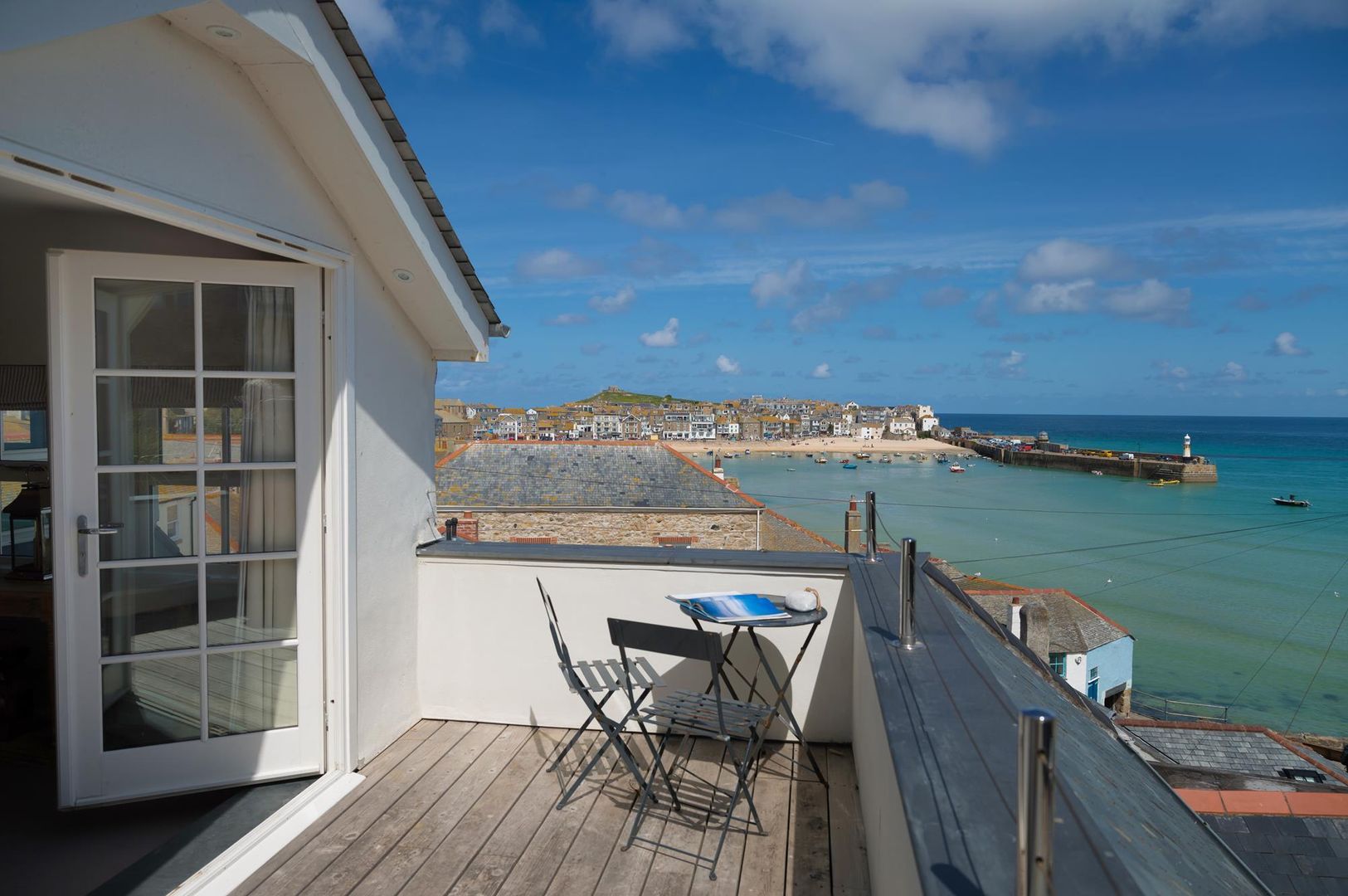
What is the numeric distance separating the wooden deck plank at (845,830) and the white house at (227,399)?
5.96 feet

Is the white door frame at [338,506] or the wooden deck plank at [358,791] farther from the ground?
the white door frame at [338,506]

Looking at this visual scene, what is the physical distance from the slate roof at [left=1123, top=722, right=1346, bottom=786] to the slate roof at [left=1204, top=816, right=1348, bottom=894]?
7223 mm

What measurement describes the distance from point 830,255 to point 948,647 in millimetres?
111600

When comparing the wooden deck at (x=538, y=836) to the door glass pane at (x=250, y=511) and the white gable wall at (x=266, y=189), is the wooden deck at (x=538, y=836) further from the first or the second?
the door glass pane at (x=250, y=511)

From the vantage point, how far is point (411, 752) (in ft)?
11.5

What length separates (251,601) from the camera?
9.90ft

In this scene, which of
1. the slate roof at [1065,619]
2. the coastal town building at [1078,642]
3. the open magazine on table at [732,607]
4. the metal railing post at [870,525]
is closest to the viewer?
the open magazine on table at [732,607]

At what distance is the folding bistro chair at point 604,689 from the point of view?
296cm

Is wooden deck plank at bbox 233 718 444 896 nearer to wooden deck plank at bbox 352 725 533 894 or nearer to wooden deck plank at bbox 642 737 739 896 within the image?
wooden deck plank at bbox 352 725 533 894

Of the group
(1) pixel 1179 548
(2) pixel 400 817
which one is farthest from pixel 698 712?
(1) pixel 1179 548

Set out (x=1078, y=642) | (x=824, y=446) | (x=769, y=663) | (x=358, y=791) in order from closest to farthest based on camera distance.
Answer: (x=358, y=791) < (x=769, y=663) < (x=1078, y=642) < (x=824, y=446)

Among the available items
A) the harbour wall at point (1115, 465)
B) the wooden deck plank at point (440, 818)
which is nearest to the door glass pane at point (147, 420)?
the wooden deck plank at point (440, 818)

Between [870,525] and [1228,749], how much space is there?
11963 millimetres

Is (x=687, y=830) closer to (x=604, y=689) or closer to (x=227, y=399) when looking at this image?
(x=604, y=689)
